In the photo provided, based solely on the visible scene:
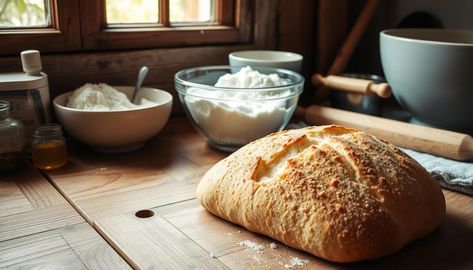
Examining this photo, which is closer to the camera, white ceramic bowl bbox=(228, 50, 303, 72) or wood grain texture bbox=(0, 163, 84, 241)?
wood grain texture bbox=(0, 163, 84, 241)

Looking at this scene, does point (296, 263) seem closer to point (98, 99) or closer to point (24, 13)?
point (98, 99)

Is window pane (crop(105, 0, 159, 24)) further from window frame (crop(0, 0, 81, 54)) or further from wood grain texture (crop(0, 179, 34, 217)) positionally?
wood grain texture (crop(0, 179, 34, 217))

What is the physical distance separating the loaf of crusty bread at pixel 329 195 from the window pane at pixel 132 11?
55 cm

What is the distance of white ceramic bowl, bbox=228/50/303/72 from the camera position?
1094 mm

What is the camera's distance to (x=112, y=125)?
2.90 ft

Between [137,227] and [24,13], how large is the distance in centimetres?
59

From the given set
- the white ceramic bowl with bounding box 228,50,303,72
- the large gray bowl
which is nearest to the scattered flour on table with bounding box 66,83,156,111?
the white ceramic bowl with bounding box 228,50,303,72

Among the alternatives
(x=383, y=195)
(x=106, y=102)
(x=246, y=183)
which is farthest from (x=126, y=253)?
(x=106, y=102)

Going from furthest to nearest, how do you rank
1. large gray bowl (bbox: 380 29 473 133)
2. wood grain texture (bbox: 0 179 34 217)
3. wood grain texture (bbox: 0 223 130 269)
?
1. large gray bowl (bbox: 380 29 473 133)
2. wood grain texture (bbox: 0 179 34 217)
3. wood grain texture (bbox: 0 223 130 269)

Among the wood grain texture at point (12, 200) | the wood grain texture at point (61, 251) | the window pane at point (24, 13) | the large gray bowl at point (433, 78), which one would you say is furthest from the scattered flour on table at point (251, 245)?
the window pane at point (24, 13)

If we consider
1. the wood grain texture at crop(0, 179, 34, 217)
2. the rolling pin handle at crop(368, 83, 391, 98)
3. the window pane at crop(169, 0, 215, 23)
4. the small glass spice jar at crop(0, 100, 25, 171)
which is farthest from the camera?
the window pane at crop(169, 0, 215, 23)

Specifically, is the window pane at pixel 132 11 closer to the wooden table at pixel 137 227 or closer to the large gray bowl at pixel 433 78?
the wooden table at pixel 137 227

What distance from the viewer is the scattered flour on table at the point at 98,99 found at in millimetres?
922

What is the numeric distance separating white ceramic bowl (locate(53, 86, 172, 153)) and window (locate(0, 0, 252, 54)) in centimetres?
14
